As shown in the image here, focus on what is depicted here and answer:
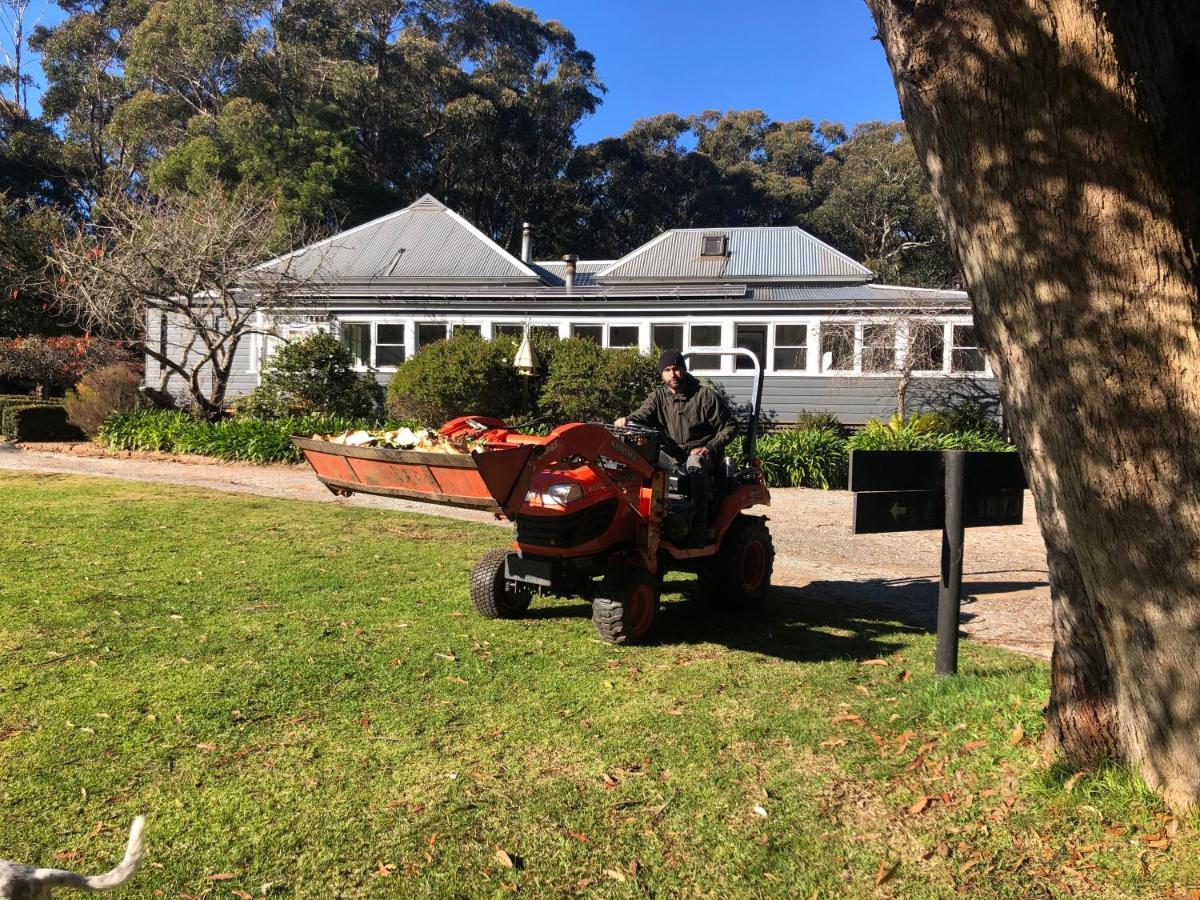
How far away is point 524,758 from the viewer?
12.7 feet

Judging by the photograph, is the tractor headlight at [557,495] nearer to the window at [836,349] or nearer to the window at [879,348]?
the window at [879,348]

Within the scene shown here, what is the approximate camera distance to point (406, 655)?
17.3 ft

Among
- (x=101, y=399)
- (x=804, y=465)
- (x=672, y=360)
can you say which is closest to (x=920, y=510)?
(x=672, y=360)

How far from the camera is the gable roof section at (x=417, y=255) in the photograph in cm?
2477

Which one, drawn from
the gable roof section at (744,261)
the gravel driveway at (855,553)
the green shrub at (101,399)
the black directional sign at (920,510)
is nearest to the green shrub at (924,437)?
the gravel driveway at (855,553)

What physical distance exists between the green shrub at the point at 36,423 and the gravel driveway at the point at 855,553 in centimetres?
232

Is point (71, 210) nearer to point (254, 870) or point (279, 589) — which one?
point (279, 589)

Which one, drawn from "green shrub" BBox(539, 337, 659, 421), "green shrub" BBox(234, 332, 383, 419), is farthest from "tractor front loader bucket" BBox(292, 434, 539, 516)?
"green shrub" BBox(234, 332, 383, 419)

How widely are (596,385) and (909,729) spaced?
1426 cm

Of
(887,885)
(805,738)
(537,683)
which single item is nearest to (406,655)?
(537,683)

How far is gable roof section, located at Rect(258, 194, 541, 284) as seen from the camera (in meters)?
24.8

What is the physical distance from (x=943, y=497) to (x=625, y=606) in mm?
1984

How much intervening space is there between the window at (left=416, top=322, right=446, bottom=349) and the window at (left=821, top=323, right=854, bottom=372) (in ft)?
31.4

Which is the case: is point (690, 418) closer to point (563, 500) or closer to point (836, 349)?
point (563, 500)
